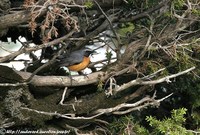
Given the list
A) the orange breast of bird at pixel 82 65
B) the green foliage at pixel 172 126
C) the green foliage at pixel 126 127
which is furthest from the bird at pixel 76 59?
the green foliage at pixel 172 126

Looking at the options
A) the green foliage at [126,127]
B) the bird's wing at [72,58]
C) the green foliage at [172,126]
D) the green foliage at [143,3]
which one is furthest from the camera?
the bird's wing at [72,58]

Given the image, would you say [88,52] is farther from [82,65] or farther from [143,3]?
[143,3]

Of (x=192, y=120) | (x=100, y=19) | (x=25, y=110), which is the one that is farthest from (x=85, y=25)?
(x=192, y=120)

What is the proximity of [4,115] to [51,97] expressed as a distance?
489mm

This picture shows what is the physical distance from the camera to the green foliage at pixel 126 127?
12.1 feet

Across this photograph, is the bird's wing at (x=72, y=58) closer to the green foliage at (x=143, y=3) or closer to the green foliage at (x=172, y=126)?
the green foliage at (x=143, y=3)

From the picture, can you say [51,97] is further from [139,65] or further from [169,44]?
[169,44]

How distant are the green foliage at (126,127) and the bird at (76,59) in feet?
2.35

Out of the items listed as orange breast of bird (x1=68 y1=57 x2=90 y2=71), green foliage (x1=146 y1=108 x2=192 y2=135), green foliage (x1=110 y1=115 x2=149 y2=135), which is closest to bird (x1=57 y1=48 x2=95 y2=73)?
orange breast of bird (x1=68 y1=57 x2=90 y2=71)

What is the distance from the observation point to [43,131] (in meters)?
3.71

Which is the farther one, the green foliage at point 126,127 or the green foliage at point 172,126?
the green foliage at point 126,127

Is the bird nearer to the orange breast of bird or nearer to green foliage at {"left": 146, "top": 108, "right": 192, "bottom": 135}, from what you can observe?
the orange breast of bird

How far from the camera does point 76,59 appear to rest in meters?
4.09

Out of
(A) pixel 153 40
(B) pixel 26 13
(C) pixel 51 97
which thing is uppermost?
(B) pixel 26 13
